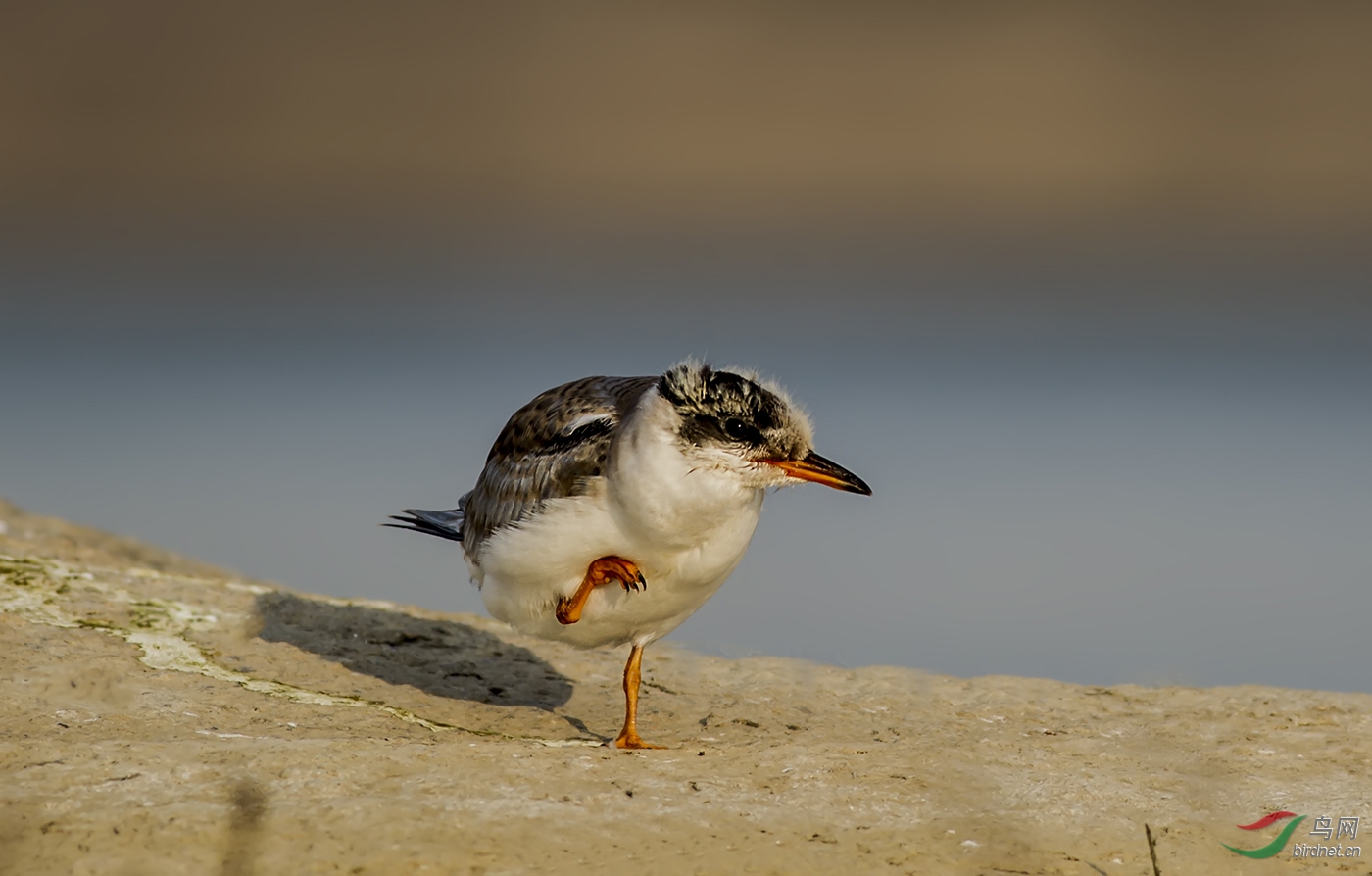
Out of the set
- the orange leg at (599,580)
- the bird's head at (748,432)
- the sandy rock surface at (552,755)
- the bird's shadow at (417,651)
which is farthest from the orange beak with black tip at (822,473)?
the bird's shadow at (417,651)

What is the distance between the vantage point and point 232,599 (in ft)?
29.1

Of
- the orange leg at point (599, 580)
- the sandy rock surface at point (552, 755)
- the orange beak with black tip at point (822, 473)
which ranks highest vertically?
the orange beak with black tip at point (822, 473)

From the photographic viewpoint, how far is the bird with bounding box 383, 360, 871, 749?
19.4 ft

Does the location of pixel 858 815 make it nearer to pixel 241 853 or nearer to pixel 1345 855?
pixel 1345 855

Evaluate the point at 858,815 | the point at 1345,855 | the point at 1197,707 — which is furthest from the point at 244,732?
the point at 1197,707

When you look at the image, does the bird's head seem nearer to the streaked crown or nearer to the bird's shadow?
the streaked crown

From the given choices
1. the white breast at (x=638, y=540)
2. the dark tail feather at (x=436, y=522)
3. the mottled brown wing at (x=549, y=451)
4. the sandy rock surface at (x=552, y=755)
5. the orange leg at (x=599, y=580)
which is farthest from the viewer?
the dark tail feather at (x=436, y=522)

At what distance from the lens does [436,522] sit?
26.4 feet

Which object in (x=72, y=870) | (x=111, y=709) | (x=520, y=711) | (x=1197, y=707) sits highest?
(x=1197, y=707)

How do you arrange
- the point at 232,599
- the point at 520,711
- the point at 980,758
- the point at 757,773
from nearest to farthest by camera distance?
the point at 757,773 → the point at 980,758 → the point at 520,711 → the point at 232,599

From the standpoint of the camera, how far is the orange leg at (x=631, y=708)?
644 centimetres

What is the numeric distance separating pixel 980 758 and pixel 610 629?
185 centimetres

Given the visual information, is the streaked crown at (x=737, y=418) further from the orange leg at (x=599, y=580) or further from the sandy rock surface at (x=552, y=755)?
the sandy rock surface at (x=552, y=755)

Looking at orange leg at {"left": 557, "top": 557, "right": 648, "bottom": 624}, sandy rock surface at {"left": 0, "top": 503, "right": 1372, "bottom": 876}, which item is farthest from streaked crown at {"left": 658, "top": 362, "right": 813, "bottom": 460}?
sandy rock surface at {"left": 0, "top": 503, "right": 1372, "bottom": 876}
